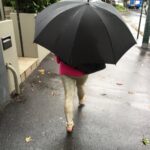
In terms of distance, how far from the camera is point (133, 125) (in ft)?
10.6

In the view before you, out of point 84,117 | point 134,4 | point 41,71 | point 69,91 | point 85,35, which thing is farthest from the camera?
point 134,4

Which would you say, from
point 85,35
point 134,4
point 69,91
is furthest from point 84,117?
point 134,4

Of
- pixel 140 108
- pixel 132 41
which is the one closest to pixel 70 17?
pixel 132 41

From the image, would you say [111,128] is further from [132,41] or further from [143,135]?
[132,41]

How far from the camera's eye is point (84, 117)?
132 inches

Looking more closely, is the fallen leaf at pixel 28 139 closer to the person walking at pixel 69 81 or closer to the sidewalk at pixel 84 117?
the sidewalk at pixel 84 117

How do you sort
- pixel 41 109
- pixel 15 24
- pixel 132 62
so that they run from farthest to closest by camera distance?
1. pixel 132 62
2. pixel 15 24
3. pixel 41 109

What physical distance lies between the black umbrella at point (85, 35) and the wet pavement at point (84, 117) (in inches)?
43.9

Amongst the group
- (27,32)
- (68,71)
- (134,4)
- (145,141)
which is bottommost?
(134,4)

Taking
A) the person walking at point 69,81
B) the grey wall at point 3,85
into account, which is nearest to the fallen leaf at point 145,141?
the person walking at point 69,81

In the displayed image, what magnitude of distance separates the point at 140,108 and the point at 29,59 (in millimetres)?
2636

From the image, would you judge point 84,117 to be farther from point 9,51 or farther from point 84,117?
point 9,51

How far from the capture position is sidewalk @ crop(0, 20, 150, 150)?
2820 mm

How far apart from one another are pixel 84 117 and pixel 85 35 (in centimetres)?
155
